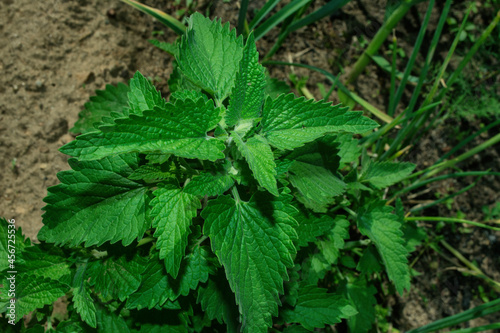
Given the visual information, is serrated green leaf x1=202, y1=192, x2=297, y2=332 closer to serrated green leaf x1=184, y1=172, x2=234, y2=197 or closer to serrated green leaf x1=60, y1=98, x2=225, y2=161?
serrated green leaf x1=184, y1=172, x2=234, y2=197

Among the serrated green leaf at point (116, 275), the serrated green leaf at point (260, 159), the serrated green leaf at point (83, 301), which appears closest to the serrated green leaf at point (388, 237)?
the serrated green leaf at point (260, 159)

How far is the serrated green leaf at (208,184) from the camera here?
103cm

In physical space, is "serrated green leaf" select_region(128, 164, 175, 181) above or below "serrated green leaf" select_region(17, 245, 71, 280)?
above

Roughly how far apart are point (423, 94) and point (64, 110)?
190 cm

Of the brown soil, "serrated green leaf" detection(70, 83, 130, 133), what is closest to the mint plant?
"serrated green leaf" detection(70, 83, 130, 133)

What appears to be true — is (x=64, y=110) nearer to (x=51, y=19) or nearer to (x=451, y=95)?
(x=51, y=19)

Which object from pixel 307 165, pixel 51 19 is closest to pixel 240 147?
pixel 307 165

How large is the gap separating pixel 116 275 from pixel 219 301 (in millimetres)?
345

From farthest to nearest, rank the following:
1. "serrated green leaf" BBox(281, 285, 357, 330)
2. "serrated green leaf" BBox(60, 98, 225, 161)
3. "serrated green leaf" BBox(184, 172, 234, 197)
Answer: "serrated green leaf" BBox(281, 285, 357, 330) → "serrated green leaf" BBox(184, 172, 234, 197) → "serrated green leaf" BBox(60, 98, 225, 161)

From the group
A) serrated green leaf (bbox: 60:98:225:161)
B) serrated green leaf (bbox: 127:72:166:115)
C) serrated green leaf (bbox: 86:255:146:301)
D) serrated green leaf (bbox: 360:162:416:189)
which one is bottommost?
serrated green leaf (bbox: 86:255:146:301)

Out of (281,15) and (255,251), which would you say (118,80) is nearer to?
(281,15)

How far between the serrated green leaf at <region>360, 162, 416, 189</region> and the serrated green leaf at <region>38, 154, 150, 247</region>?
2.85 ft

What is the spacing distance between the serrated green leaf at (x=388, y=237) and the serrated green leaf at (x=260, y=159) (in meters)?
0.61

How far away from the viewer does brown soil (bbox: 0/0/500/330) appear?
1.82 meters
